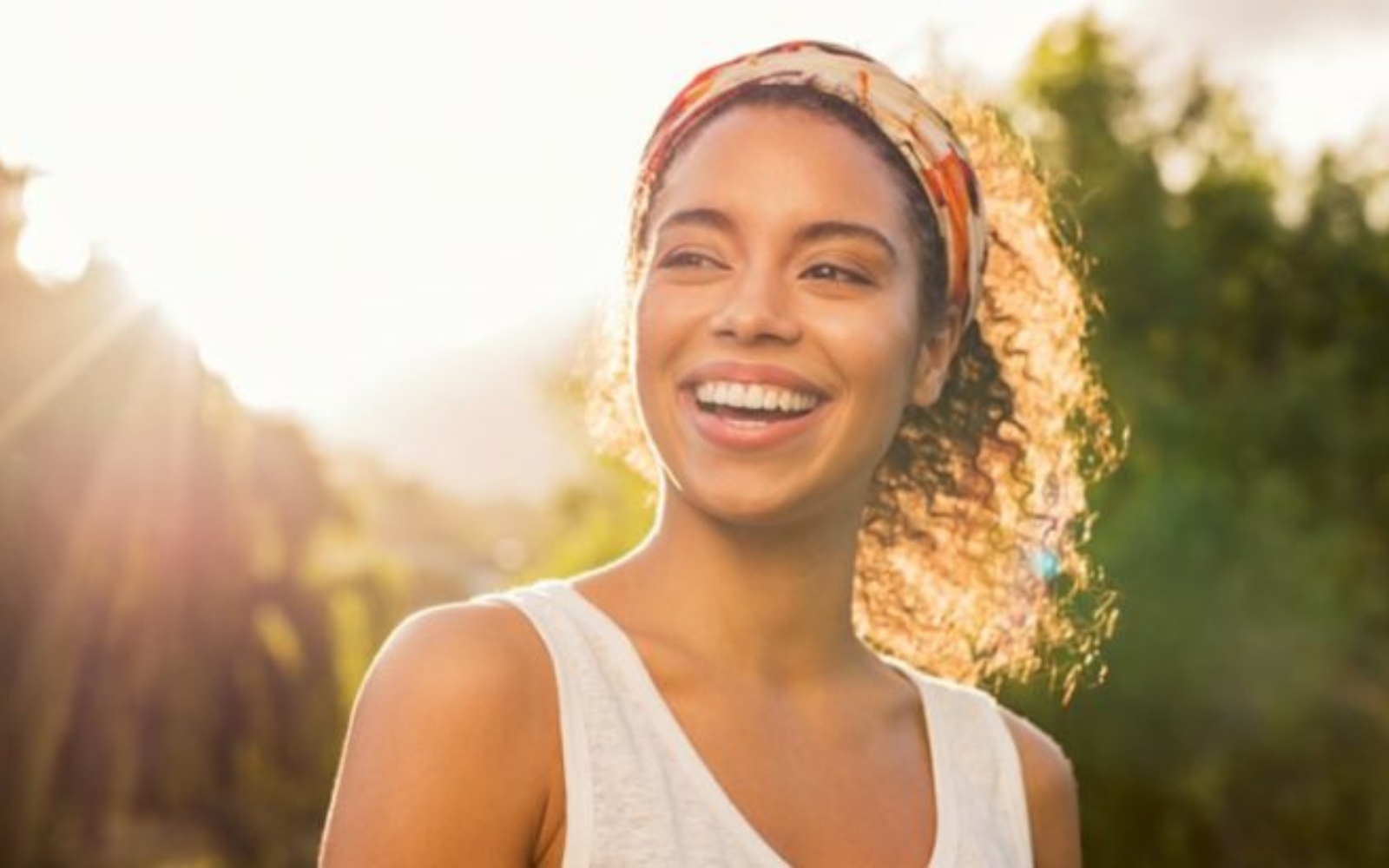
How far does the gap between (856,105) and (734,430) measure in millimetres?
434

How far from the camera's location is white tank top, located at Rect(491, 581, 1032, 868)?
2.53m

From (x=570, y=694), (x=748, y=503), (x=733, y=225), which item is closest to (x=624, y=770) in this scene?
(x=570, y=694)

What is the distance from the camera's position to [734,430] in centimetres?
278

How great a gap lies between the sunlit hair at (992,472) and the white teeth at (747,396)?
25.8 inches

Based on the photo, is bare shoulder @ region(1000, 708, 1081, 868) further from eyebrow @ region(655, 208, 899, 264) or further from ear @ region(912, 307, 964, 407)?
eyebrow @ region(655, 208, 899, 264)

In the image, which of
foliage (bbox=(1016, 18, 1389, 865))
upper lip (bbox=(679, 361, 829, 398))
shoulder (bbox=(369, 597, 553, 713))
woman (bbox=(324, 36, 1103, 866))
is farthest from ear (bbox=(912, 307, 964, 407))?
foliage (bbox=(1016, 18, 1389, 865))

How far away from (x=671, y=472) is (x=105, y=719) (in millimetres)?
22693

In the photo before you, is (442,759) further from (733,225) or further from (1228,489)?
(1228,489)

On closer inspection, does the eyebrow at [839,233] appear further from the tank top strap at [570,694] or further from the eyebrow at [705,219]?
the tank top strap at [570,694]

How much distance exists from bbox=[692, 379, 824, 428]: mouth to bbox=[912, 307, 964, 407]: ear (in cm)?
34

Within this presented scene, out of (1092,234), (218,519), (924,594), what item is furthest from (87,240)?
(924,594)

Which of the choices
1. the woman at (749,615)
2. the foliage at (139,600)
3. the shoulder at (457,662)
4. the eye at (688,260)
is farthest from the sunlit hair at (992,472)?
the foliage at (139,600)

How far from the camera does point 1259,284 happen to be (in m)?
38.2

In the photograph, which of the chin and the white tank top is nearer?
the white tank top
